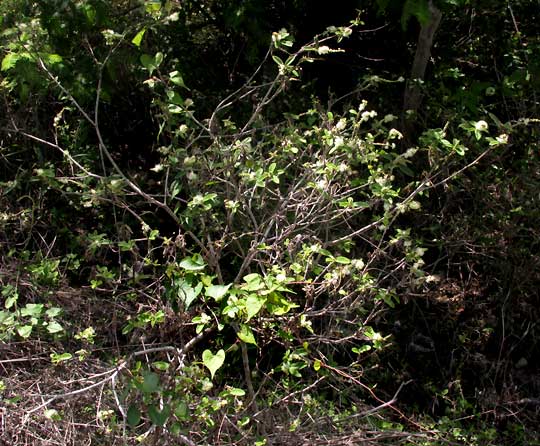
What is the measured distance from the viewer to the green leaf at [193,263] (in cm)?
282

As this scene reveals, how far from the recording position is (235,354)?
3.70 metres

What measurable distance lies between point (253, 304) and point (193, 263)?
34 cm

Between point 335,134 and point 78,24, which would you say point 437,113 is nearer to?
point 335,134

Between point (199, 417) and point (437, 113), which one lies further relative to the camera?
point (437, 113)

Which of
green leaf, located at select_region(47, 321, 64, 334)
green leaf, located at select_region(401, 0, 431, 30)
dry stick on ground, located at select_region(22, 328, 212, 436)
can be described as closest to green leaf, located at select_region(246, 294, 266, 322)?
dry stick on ground, located at select_region(22, 328, 212, 436)

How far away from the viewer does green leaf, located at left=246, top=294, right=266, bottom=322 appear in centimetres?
262

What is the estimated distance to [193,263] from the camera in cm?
285

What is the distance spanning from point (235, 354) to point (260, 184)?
3.73 feet

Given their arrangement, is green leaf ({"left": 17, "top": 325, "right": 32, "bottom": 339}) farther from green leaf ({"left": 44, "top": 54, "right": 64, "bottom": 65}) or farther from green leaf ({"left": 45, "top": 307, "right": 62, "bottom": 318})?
green leaf ({"left": 44, "top": 54, "right": 64, "bottom": 65})

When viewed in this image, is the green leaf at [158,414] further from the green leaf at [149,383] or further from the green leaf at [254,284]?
the green leaf at [254,284]

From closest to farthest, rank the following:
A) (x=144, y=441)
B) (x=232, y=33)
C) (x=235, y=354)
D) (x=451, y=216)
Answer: (x=144, y=441) < (x=235, y=354) < (x=451, y=216) < (x=232, y=33)

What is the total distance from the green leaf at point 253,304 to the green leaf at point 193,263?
263 millimetres

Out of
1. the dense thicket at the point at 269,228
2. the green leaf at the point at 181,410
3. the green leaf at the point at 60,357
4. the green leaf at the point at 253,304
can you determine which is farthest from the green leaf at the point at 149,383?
the green leaf at the point at 60,357

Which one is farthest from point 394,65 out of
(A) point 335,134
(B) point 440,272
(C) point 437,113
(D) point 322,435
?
(D) point 322,435
